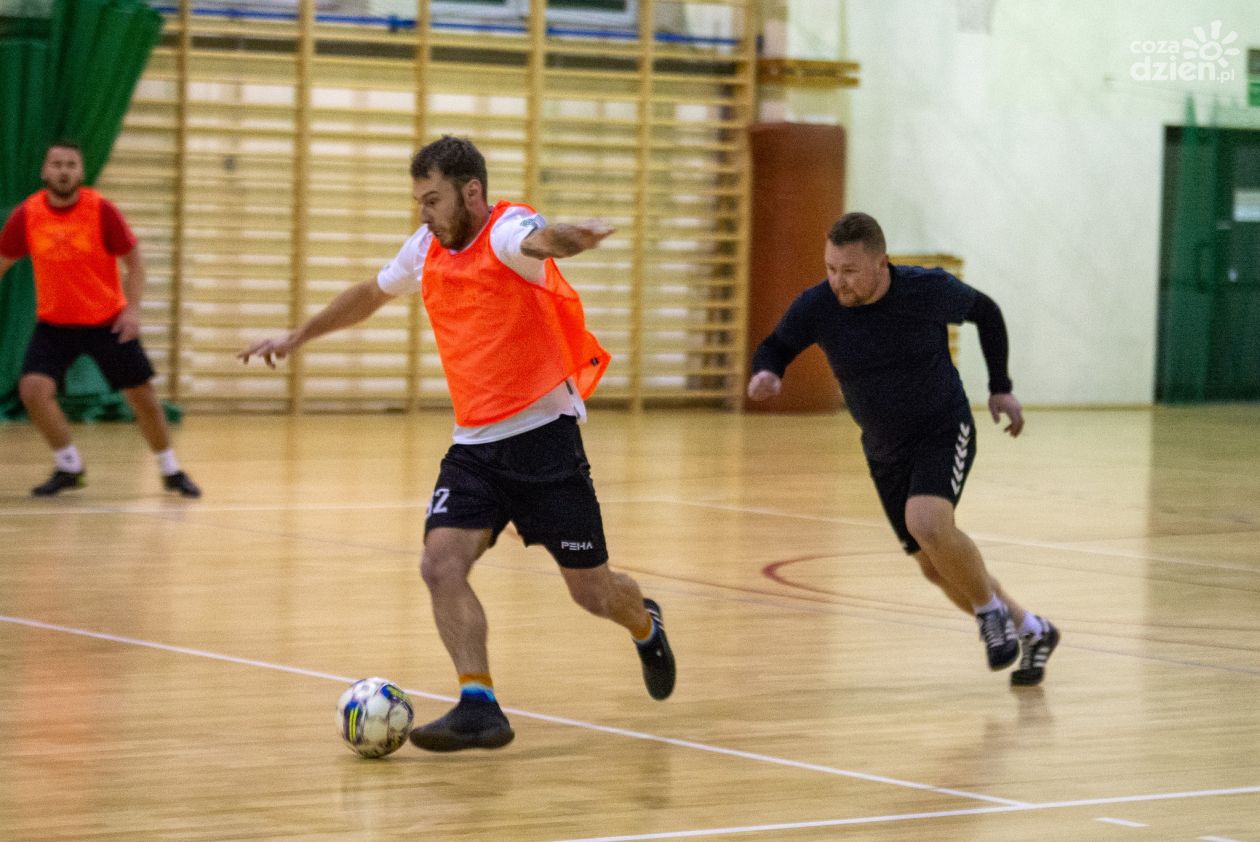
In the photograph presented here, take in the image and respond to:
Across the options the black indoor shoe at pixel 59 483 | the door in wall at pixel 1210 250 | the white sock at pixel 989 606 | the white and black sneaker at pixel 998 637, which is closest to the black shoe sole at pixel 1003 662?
the white and black sneaker at pixel 998 637

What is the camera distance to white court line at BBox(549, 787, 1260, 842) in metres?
4.14

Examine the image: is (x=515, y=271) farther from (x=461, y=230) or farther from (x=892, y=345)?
(x=892, y=345)

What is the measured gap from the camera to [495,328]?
509cm

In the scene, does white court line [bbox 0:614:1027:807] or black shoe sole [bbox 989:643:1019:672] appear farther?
black shoe sole [bbox 989:643:1019:672]

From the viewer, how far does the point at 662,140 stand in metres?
17.1

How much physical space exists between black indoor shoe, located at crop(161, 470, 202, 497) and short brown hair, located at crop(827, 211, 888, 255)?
541 centimetres

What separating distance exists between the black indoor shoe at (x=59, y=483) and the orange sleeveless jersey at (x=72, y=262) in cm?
79

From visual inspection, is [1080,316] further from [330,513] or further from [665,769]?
[665,769]

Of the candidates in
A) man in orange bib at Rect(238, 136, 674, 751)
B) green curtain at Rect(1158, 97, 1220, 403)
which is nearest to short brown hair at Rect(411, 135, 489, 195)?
man in orange bib at Rect(238, 136, 674, 751)

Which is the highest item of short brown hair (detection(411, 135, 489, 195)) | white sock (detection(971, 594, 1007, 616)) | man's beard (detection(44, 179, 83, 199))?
short brown hair (detection(411, 135, 489, 195))

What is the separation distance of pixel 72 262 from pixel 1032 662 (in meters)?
5.91

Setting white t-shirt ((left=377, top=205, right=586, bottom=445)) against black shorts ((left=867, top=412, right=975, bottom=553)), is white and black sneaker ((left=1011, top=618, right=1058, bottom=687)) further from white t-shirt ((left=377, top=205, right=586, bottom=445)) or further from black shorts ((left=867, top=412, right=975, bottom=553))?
white t-shirt ((left=377, top=205, right=586, bottom=445))

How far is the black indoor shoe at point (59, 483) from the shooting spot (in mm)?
10188

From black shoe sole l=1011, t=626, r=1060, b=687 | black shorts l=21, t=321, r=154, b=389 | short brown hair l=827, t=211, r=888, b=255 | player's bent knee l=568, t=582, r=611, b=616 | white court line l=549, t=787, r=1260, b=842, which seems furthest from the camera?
black shorts l=21, t=321, r=154, b=389
